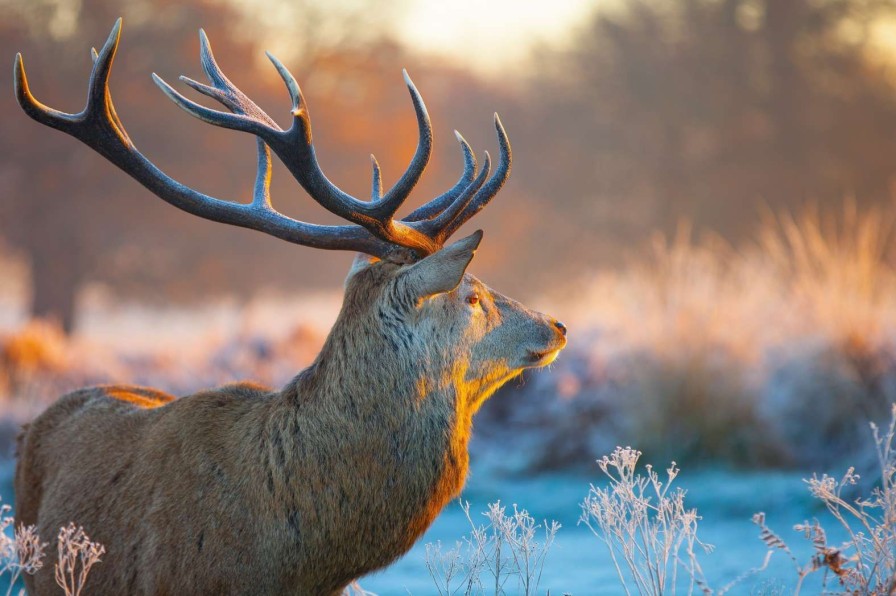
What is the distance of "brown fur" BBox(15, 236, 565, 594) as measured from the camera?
434cm

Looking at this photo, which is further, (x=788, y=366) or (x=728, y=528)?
(x=788, y=366)

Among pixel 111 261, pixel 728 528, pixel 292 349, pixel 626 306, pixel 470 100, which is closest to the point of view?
pixel 728 528

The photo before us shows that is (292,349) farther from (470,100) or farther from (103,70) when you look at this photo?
(470,100)

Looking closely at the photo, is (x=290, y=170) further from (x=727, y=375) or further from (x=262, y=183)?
(x=727, y=375)

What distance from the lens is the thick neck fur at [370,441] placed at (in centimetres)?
436

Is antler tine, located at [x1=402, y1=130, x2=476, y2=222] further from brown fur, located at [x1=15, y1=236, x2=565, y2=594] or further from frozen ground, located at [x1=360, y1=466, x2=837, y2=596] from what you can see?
frozen ground, located at [x1=360, y1=466, x2=837, y2=596]

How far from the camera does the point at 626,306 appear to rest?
Answer: 10.8m

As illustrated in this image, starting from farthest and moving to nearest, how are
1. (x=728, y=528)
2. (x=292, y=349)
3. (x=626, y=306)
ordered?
(x=292, y=349)
(x=626, y=306)
(x=728, y=528)

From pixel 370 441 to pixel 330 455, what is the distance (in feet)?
0.49

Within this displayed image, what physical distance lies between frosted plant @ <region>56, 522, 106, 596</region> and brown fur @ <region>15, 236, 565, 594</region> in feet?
0.23

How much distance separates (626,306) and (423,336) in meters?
6.39

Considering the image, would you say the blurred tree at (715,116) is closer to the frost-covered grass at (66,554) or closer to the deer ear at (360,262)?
the deer ear at (360,262)

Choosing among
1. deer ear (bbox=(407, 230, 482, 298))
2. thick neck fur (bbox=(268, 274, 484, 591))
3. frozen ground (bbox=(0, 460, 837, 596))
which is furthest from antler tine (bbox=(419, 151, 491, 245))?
frozen ground (bbox=(0, 460, 837, 596))

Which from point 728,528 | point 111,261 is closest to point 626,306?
point 728,528
